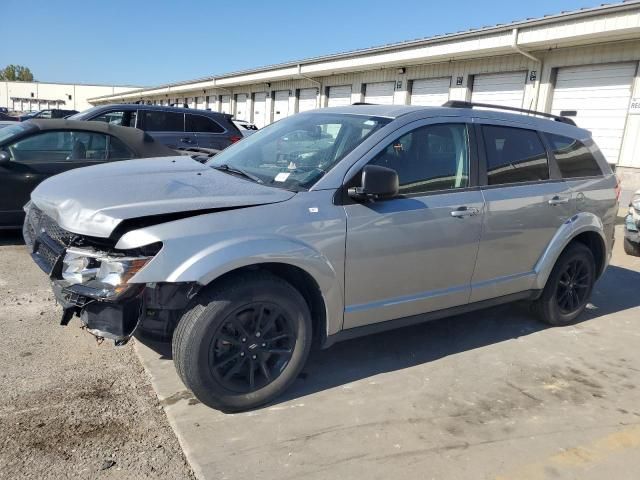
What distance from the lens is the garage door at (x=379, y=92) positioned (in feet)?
59.6

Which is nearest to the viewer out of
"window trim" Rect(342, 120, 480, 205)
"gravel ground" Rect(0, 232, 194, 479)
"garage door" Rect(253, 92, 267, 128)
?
"gravel ground" Rect(0, 232, 194, 479)

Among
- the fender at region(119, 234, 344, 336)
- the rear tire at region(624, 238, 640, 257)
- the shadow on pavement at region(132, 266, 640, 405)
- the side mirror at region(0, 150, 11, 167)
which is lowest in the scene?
the shadow on pavement at region(132, 266, 640, 405)

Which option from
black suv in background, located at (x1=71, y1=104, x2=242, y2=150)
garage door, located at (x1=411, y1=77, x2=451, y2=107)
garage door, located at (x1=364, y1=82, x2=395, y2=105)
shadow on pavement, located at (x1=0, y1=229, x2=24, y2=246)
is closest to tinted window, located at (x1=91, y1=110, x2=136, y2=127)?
black suv in background, located at (x1=71, y1=104, x2=242, y2=150)

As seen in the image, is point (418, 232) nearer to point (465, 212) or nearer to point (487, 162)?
point (465, 212)

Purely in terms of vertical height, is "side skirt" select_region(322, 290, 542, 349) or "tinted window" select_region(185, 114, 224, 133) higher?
"tinted window" select_region(185, 114, 224, 133)

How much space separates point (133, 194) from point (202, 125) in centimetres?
779

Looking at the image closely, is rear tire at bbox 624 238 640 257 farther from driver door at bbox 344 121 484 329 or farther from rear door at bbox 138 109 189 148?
rear door at bbox 138 109 189 148

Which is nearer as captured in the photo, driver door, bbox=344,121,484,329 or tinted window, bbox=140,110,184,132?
driver door, bbox=344,121,484,329

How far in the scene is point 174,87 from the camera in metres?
37.8

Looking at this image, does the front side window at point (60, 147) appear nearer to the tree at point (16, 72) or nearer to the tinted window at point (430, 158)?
the tinted window at point (430, 158)

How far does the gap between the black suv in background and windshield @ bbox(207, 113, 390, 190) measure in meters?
6.26

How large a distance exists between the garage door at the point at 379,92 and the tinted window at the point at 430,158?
1438 centimetres

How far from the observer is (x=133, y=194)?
3.01 meters

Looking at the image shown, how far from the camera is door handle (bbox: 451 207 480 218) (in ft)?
12.3
